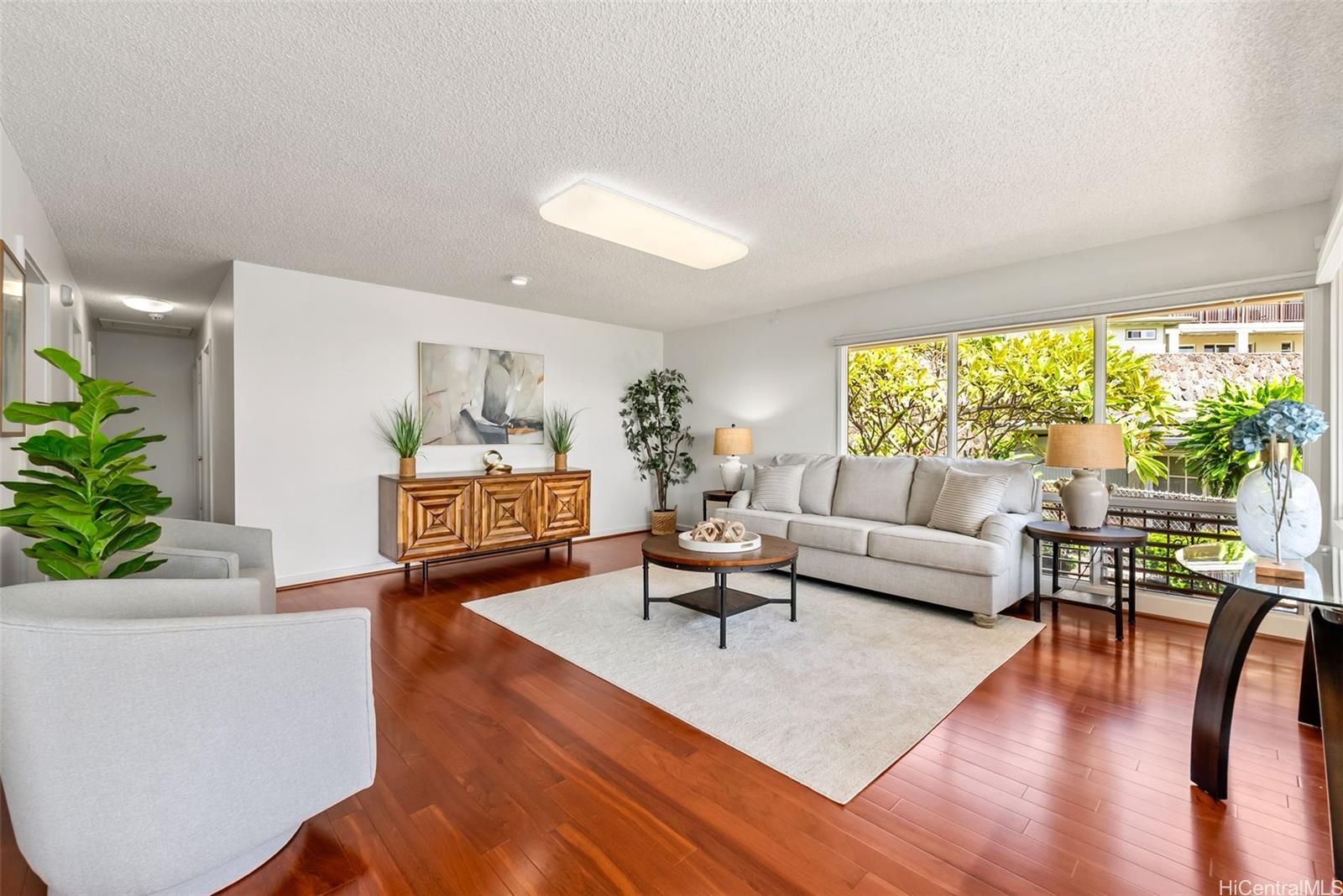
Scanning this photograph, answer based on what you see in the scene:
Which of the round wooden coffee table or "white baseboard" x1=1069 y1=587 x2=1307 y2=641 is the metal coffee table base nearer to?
the round wooden coffee table

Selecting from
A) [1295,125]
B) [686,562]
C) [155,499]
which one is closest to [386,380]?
[155,499]

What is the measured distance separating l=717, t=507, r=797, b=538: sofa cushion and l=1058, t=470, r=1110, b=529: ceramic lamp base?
6.00 feet

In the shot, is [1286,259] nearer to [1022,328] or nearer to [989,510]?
[1022,328]

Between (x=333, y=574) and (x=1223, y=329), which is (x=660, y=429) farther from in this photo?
(x=1223, y=329)

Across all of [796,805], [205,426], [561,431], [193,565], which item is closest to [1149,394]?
[796,805]

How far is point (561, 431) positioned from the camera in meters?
5.96

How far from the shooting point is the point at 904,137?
8.07 feet

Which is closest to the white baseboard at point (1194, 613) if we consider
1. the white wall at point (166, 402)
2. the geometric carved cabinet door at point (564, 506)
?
the geometric carved cabinet door at point (564, 506)

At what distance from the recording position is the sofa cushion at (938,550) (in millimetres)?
A: 3537

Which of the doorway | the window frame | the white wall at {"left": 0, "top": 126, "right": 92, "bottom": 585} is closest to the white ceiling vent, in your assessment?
the doorway

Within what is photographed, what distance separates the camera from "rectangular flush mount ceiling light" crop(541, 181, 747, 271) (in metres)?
2.96

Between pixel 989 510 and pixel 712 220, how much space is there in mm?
2602

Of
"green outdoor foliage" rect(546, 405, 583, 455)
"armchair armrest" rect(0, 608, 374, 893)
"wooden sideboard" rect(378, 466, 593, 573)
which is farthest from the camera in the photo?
"green outdoor foliage" rect(546, 405, 583, 455)

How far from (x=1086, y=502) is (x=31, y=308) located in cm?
602
